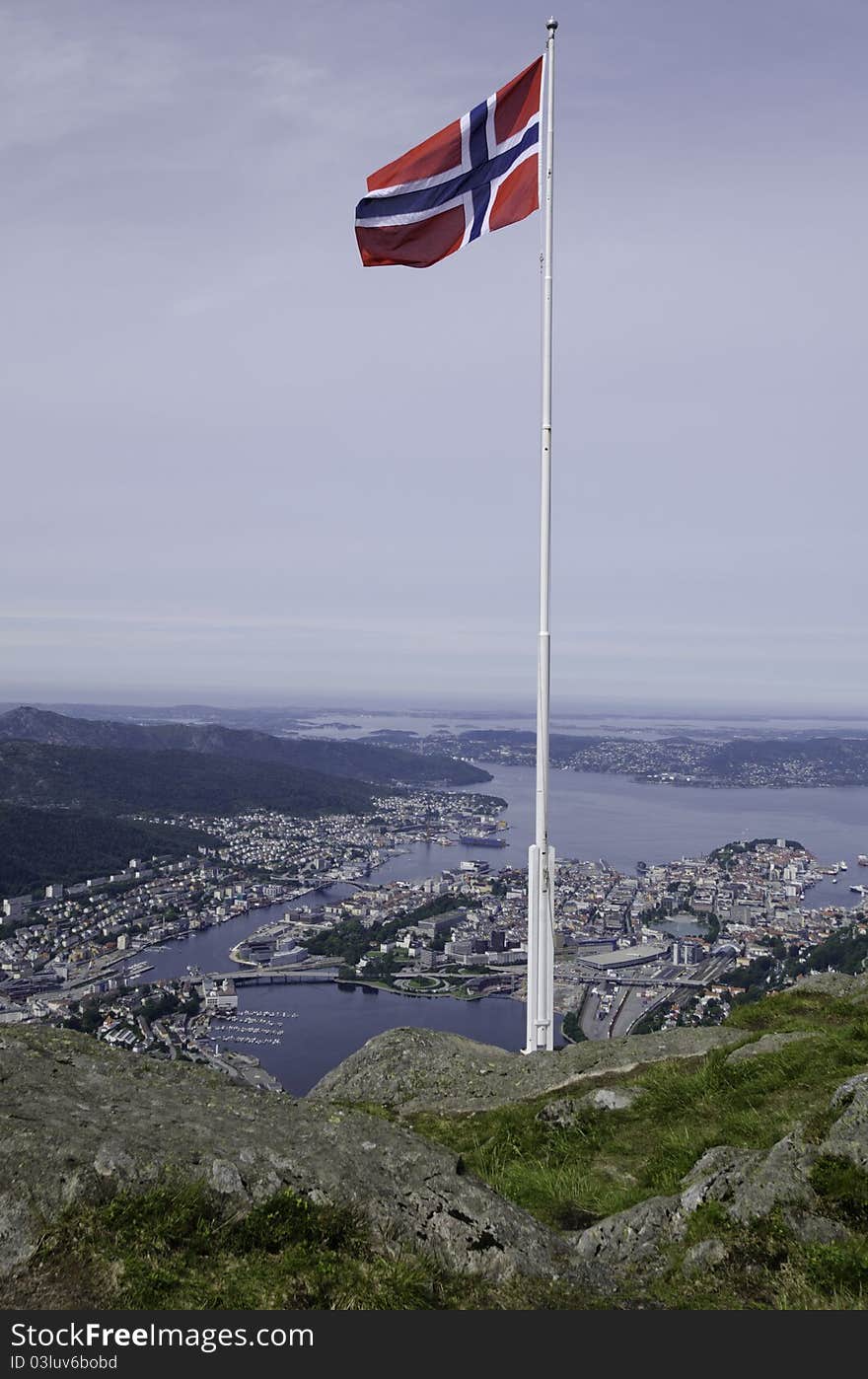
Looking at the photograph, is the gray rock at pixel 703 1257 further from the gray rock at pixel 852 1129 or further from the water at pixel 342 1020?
the water at pixel 342 1020

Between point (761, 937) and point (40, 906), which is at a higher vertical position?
point (761, 937)

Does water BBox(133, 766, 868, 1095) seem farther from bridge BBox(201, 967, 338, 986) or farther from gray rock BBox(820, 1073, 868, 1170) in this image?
gray rock BBox(820, 1073, 868, 1170)

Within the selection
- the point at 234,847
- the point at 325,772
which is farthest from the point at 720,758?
the point at 234,847

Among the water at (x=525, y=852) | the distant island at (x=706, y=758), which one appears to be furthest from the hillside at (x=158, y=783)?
the distant island at (x=706, y=758)

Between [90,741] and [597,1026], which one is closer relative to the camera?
[597,1026]

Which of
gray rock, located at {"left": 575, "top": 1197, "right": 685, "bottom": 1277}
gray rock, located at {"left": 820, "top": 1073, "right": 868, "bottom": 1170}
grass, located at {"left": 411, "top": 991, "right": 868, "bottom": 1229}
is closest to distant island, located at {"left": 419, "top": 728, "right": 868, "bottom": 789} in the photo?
grass, located at {"left": 411, "top": 991, "right": 868, "bottom": 1229}

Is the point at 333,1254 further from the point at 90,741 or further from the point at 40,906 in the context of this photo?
the point at 90,741

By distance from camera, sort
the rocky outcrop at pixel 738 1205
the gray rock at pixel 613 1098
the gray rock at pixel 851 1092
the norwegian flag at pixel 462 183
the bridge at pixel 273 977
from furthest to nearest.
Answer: the bridge at pixel 273 977 < the norwegian flag at pixel 462 183 < the gray rock at pixel 613 1098 < the gray rock at pixel 851 1092 < the rocky outcrop at pixel 738 1205
